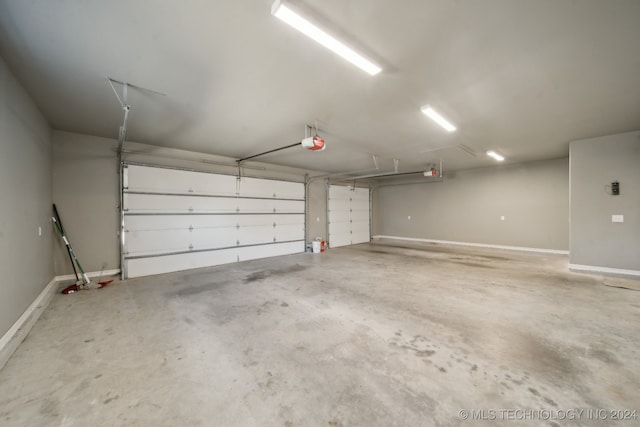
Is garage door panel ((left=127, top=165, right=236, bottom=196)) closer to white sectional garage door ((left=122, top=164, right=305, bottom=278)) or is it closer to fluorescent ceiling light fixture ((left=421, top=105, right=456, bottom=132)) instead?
white sectional garage door ((left=122, top=164, right=305, bottom=278))

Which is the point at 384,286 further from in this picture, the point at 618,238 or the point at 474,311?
the point at 618,238

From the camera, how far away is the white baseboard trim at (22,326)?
2.13 metres

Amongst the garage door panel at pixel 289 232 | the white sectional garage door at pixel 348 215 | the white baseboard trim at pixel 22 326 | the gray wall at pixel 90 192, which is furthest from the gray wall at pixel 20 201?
the white sectional garage door at pixel 348 215

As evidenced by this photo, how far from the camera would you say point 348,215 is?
962 cm

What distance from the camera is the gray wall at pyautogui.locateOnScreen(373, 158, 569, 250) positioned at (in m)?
6.89

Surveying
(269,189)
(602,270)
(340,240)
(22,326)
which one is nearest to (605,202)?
(602,270)

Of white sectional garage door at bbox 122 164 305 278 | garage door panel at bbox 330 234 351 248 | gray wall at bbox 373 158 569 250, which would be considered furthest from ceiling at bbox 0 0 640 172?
garage door panel at bbox 330 234 351 248

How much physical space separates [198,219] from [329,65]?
4.74 m

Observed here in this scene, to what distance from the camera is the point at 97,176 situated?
449 centimetres

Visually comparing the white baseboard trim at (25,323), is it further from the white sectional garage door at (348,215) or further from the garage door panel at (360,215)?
the garage door panel at (360,215)

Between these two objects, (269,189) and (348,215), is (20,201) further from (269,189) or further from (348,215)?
(348,215)

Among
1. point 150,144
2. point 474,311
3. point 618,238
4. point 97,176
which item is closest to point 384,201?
point 618,238

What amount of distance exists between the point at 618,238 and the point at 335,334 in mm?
6175

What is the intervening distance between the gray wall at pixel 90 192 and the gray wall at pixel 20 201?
567 millimetres
